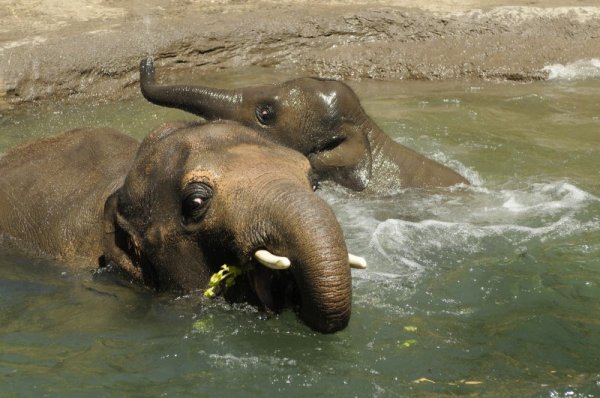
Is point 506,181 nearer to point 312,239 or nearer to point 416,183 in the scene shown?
point 416,183

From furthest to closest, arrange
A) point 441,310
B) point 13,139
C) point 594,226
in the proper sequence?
point 13,139, point 594,226, point 441,310

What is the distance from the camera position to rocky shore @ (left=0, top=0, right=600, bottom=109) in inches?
514

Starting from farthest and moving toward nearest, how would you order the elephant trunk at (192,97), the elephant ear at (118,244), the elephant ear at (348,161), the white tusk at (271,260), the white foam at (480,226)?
the elephant ear at (348,161)
the elephant trunk at (192,97)
the white foam at (480,226)
the elephant ear at (118,244)
the white tusk at (271,260)

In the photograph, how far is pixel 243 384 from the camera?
518 cm

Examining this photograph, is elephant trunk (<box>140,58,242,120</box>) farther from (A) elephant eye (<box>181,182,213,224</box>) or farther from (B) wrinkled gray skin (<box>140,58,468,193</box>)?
(A) elephant eye (<box>181,182,213,224</box>)

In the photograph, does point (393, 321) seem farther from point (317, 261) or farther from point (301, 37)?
point (301, 37)

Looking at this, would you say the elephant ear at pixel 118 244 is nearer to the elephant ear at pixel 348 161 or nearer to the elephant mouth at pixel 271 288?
the elephant mouth at pixel 271 288

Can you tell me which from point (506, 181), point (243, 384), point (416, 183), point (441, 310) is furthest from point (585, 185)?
point (243, 384)

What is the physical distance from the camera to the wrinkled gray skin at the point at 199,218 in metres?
4.89

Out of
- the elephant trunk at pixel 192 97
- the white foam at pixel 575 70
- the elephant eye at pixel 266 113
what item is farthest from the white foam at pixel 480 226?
the white foam at pixel 575 70

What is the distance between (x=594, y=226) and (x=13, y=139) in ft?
20.3

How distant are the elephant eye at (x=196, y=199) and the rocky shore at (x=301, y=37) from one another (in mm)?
7494

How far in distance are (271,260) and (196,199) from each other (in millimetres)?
708

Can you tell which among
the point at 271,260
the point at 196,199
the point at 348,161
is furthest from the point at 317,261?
the point at 348,161
